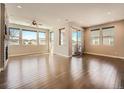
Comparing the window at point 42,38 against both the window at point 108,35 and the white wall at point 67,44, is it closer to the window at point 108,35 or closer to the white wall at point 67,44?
the white wall at point 67,44

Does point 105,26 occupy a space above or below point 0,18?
above

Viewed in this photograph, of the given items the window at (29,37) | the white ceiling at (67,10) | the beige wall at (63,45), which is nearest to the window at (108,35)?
the white ceiling at (67,10)

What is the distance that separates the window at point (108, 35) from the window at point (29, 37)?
6.03 meters

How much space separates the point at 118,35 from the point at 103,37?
133 centimetres

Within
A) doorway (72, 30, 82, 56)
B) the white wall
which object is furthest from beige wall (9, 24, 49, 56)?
doorway (72, 30, 82, 56)

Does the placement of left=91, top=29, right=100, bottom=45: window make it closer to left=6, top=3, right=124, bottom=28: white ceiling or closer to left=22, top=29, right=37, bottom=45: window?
left=6, top=3, right=124, bottom=28: white ceiling

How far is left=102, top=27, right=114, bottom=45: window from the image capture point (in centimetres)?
738

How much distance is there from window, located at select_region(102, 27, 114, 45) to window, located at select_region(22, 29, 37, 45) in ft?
19.8

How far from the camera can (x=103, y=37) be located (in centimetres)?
806

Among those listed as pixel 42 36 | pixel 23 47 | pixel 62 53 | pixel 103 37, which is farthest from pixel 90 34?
pixel 23 47

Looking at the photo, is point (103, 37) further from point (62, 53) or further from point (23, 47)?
point (23, 47)

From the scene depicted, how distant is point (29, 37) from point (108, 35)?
21.6 feet

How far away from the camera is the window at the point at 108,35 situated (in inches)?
290
